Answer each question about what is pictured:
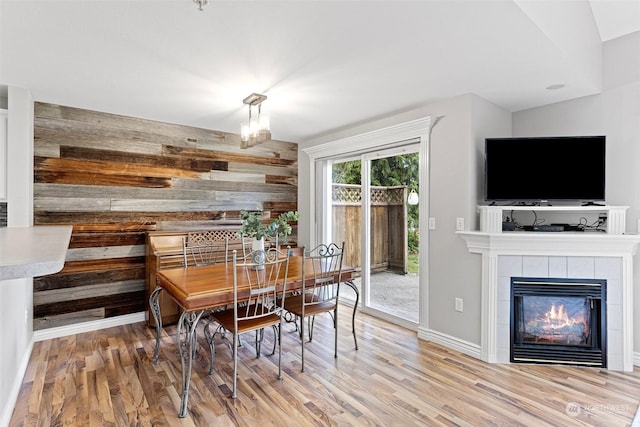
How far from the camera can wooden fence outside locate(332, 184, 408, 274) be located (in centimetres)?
387

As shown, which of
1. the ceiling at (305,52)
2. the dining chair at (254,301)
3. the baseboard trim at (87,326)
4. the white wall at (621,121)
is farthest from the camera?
the baseboard trim at (87,326)

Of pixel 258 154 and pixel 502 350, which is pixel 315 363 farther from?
pixel 258 154

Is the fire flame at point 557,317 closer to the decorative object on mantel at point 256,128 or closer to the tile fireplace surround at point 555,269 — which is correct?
the tile fireplace surround at point 555,269

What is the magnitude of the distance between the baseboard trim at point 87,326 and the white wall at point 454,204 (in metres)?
3.17

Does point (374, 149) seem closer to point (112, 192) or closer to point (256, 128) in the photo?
point (256, 128)


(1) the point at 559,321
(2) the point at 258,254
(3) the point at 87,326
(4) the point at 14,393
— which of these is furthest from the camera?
(3) the point at 87,326

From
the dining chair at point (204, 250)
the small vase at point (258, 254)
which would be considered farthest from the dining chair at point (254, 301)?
the dining chair at point (204, 250)

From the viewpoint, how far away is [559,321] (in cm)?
284

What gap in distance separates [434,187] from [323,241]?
6.32 ft

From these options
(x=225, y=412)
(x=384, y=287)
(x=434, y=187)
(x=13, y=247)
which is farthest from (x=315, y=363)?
(x=13, y=247)

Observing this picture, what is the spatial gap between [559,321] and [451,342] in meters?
0.91

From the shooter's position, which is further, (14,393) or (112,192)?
(112,192)

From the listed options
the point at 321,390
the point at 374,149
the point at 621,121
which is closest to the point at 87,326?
the point at 321,390

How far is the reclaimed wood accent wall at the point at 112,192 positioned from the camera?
3.27 metres
